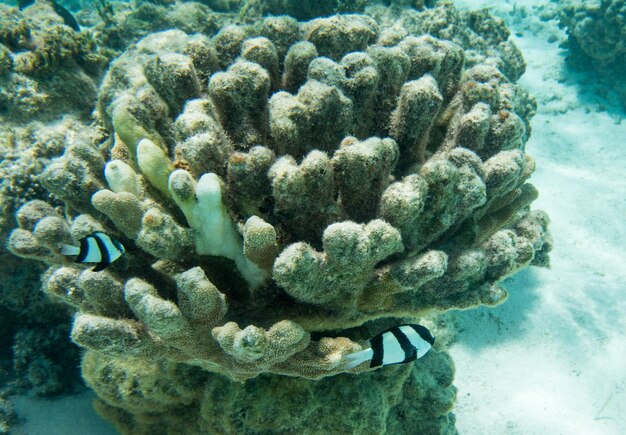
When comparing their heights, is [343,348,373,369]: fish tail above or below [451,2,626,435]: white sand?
above

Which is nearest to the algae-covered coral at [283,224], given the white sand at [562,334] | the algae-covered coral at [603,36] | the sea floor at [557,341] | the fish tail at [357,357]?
the fish tail at [357,357]

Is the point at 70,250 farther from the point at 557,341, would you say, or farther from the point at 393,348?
the point at 557,341

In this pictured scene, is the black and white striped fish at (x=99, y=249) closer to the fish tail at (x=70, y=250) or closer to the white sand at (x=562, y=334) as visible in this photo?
the fish tail at (x=70, y=250)

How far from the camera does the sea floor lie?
4297 mm

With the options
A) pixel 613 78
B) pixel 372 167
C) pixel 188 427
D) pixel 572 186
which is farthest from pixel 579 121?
pixel 188 427

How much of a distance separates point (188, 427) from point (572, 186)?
764 centimetres

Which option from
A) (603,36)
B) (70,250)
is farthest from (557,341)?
(603,36)

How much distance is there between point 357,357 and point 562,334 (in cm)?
419

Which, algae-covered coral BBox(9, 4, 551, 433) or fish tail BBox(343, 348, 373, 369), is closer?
algae-covered coral BBox(9, 4, 551, 433)

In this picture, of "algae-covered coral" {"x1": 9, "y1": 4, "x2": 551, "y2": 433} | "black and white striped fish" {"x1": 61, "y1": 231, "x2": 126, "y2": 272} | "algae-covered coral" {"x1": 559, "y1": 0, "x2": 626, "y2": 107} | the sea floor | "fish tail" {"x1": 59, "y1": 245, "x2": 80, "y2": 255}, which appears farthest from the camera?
"algae-covered coral" {"x1": 559, "y1": 0, "x2": 626, "y2": 107}

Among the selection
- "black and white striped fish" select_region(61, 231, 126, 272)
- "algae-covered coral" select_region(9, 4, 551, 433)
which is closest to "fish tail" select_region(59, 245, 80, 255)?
"algae-covered coral" select_region(9, 4, 551, 433)

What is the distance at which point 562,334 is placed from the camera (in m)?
5.02

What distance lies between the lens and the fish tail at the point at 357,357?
7.26 ft

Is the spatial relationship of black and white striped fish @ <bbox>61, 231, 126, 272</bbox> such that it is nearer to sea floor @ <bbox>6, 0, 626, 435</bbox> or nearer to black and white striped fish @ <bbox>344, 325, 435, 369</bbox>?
black and white striped fish @ <bbox>344, 325, 435, 369</bbox>
